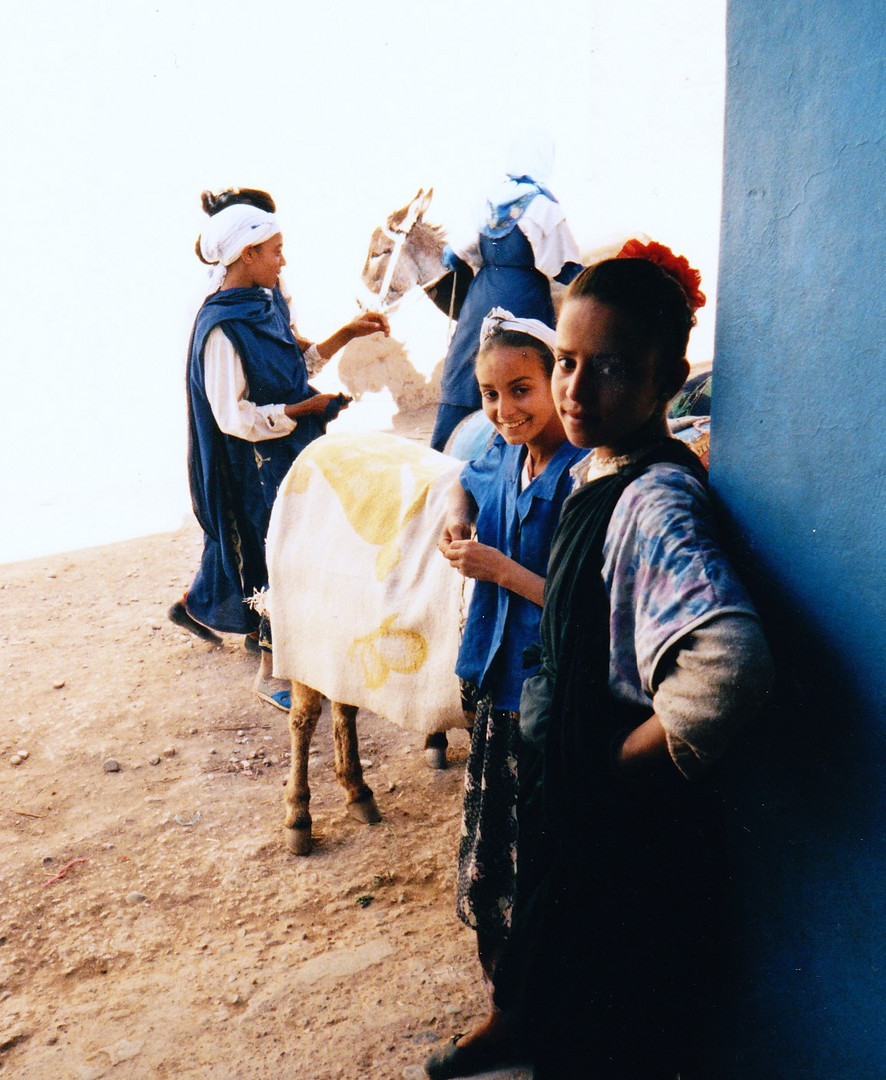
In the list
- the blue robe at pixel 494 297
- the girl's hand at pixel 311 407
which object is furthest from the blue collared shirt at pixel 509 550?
the blue robe at pixel 494 297

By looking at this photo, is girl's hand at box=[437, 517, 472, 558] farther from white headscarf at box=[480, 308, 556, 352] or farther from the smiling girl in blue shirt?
white headscarf at box=[480, 308, 556, 352]

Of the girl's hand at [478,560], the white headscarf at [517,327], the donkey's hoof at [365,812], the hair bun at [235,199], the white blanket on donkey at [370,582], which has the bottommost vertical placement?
the donkey's hoof at [365,812]

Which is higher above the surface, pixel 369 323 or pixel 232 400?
pixel 369 323

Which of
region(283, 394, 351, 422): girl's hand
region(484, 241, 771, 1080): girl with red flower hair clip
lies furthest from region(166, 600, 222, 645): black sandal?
region(484, 241, 771, 1080): girl with red flower hair clip

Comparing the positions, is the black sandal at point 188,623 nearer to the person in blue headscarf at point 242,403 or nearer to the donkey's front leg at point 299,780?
the person in blue headscarf at point 242,403

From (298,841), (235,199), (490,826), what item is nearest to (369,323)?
(235,199)

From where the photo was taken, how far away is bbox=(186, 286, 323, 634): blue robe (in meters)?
3.98

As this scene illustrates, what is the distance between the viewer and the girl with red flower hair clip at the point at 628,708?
45.3 inches

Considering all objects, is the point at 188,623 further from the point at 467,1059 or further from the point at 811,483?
the point at 811,483

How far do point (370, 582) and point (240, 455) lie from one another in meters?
2.00

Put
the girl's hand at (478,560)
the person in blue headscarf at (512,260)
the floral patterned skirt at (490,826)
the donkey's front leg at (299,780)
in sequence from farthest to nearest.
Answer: the person in blue headscarf at (512,260) < the donkey's front leg at (299,780) < the floral patterned skirt at (490,826) < the girl's hand at (478,560)

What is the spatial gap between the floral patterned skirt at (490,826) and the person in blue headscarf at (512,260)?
8.46 ft

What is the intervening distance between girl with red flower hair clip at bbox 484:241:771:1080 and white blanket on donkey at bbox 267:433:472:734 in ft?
2.57

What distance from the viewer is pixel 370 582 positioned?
246 cm
